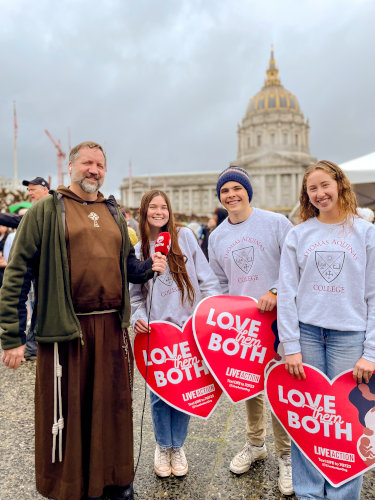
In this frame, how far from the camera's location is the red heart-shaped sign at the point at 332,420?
2.09 metres

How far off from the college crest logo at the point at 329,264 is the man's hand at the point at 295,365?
48 centimetres

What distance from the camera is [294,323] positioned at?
2.19 m

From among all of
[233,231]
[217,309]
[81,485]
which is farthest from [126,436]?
[233,231]

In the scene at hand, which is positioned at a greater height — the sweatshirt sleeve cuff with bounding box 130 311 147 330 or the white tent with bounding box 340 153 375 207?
the white tent with bounding box 340 153 375 207

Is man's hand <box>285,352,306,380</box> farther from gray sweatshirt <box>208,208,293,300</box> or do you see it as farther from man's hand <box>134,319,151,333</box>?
man's hand <box>134,319,151,333</box>

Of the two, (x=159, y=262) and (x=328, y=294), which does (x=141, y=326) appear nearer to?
(x=159, y=262)

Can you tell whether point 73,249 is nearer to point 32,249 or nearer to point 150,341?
point 32,249

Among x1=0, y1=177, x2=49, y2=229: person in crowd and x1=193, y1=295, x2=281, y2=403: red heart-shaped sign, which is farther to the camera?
x1=0, y1=177, x2=49, y2=229: person in crowd

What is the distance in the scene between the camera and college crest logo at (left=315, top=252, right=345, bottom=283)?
2.11 meters

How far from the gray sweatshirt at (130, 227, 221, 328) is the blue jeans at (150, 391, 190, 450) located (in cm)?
58

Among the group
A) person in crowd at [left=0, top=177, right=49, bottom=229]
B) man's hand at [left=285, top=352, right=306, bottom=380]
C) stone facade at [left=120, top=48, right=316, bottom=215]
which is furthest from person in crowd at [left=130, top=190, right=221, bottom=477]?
stone facade at [left=120, top=48, right=316, bottom=215]

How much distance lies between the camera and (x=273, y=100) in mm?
91125

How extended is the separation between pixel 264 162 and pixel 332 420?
82156 mm

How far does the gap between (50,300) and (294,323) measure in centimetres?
142
